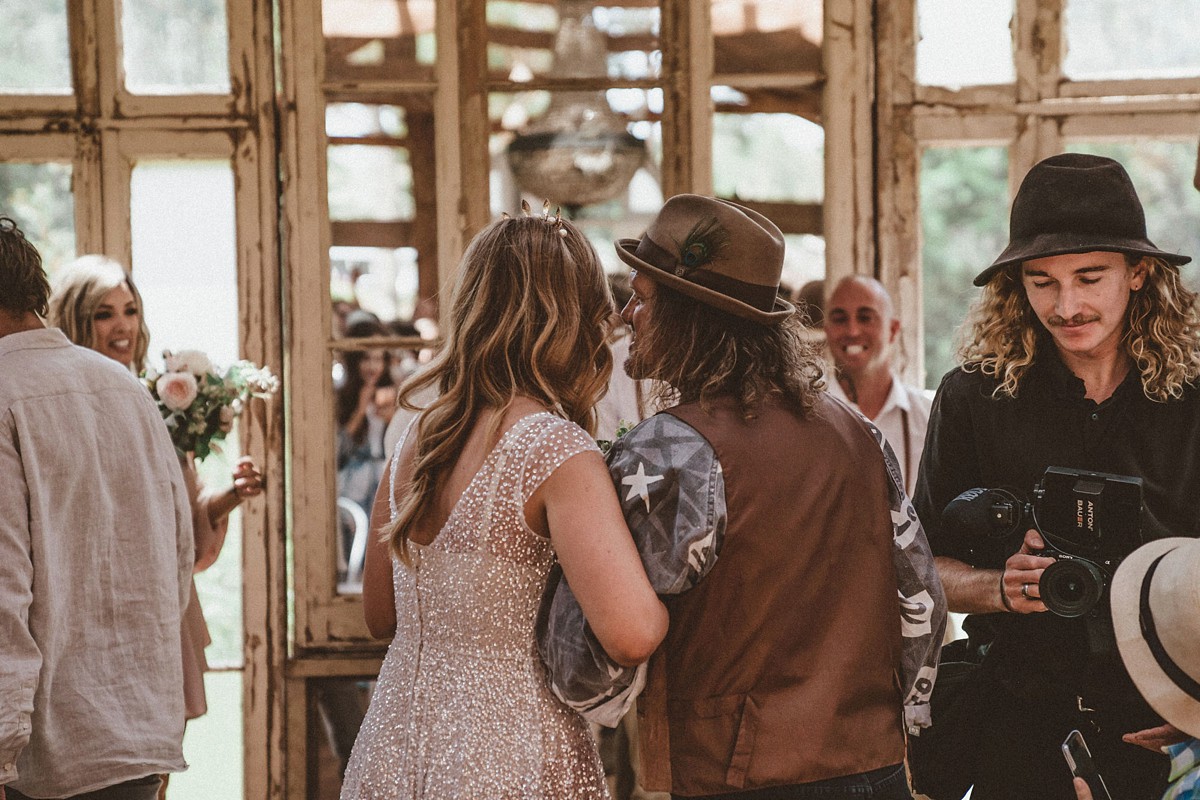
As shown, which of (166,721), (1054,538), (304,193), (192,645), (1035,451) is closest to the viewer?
(1054,538)

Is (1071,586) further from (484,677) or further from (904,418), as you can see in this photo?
(904,418)

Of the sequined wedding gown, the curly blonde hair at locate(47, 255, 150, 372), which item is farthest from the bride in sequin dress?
the curly blonde hair at locate(47, 255, 150, 372)

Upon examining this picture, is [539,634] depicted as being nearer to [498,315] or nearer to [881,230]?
[498,315]

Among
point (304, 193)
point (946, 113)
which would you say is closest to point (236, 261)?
point (304, 193)

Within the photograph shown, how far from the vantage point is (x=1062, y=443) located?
213 cm

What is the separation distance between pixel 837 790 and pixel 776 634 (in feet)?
0.78

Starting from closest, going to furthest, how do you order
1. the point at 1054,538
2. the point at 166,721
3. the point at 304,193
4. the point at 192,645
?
1. the point at 1054,538
2. the point at 166,721
3. the point at 192,645
4. the point at 304,193

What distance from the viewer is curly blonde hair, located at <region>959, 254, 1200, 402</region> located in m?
2.10

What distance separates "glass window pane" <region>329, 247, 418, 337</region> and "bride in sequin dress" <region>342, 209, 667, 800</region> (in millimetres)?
1945

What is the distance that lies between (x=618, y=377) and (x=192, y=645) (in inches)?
58.2

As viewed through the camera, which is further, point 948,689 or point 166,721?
point 166,721

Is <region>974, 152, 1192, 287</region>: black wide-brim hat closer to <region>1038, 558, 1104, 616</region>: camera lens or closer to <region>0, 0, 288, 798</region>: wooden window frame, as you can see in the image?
<region>1038, 558, 1104, 616</region>: camera lens

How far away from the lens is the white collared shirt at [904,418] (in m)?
3.75

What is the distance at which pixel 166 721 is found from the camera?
7.95 ft
